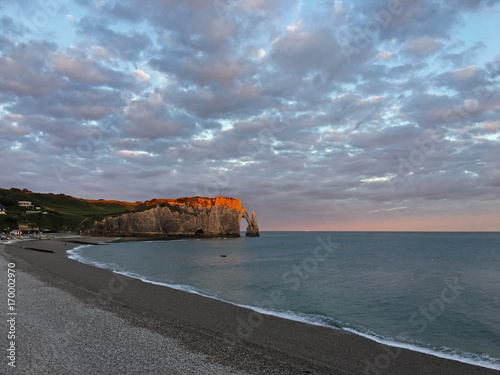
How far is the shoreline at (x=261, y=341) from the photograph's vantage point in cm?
1216

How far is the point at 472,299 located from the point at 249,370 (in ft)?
93.8

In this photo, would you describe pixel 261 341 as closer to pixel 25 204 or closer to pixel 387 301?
pixel 387 301

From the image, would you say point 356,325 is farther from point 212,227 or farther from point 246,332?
point 212,227

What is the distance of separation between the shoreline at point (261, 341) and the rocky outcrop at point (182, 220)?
137063 millimetres

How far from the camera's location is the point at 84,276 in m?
33.4

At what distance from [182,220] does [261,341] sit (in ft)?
504

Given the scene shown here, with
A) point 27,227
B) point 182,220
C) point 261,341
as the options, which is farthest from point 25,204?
point 261,341

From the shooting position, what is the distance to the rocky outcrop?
503 feet

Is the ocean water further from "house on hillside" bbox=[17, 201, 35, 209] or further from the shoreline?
"house on hillside" bbox=[17, 201, 35, 209]

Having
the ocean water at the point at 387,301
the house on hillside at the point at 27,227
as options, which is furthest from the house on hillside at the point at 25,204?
the ocean water at the point at 387,301

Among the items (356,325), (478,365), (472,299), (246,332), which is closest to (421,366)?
(478,365)

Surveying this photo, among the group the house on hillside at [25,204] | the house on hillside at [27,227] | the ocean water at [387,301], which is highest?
the house on hillside at [25,204]

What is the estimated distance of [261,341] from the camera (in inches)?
581

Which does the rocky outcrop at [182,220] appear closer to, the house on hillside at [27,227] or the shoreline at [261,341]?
the house on hillside at [27,227]
